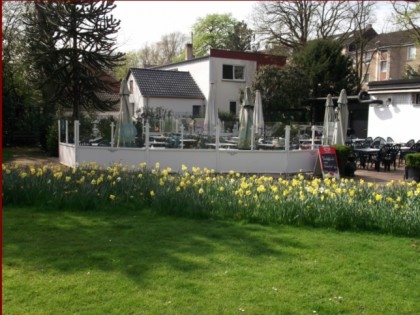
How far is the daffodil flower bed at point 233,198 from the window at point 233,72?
2472 centimetres

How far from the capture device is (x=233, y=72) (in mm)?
32656

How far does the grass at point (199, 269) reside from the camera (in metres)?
3.88

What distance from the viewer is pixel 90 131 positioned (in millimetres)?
17766

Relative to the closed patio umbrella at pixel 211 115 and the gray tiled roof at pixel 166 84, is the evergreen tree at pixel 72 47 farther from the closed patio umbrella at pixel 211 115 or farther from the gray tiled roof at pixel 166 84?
the gray tiled roof at pixel 166 84

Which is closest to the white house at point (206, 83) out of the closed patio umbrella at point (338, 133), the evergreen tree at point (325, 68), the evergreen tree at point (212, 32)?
the evergreen tree at point (325, 68)

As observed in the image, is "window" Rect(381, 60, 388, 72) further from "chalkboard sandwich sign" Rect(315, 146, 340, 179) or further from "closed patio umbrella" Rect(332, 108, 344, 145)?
"chalkboard sandwich sign" Rect(315, 146, 340, 179)

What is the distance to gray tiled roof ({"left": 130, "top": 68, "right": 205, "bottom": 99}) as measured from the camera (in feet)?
104

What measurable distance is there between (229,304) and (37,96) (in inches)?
1088

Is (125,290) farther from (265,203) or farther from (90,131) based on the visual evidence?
(90,131)

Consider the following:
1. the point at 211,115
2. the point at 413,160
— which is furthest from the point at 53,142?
the point at 413,160

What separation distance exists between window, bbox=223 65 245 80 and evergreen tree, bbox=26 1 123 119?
13.2 meters

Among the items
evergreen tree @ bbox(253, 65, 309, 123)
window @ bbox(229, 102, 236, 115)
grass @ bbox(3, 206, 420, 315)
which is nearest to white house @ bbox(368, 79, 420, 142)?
evergreen tree @ bbox(253, 65, 309, 123)

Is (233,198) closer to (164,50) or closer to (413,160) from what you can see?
(413,160)

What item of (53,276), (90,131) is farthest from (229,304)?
(90,131)
